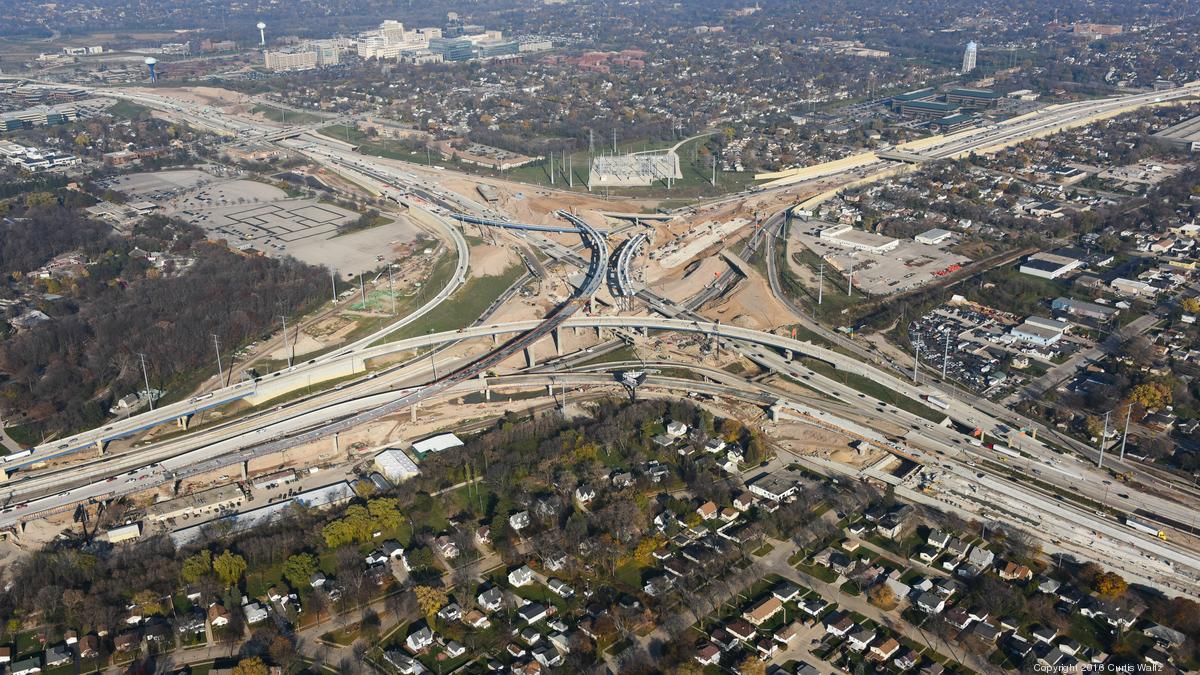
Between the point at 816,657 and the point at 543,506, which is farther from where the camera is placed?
the point at 543,506

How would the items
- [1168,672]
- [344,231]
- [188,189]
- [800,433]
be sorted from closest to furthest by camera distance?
[1168,672]
[800,433]
[344,231]
[188,189]

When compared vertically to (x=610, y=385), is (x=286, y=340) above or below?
above

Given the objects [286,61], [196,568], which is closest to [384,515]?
[196,568]

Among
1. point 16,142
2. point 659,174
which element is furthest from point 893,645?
point 16,142

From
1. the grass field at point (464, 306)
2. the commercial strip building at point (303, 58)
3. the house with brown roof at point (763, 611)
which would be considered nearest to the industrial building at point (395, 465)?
the grass field at point (464, 306)

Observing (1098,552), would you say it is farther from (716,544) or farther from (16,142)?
(16,142)

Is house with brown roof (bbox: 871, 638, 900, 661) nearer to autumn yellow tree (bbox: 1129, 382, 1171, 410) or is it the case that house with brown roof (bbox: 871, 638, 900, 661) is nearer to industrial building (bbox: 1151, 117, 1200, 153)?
autumn yellow tree (bbox: 1129, 382, 1171, 410)

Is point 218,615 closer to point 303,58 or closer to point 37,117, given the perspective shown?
point 37,117
